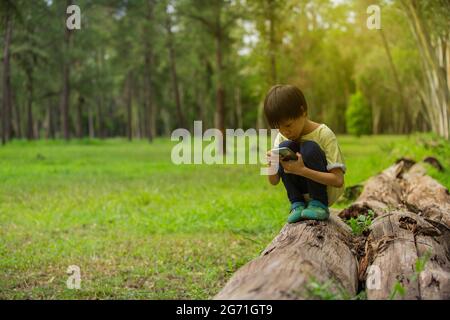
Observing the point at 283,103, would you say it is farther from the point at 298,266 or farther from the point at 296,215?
the point at 298,266

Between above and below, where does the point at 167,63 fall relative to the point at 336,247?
above

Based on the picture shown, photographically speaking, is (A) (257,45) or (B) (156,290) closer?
(B) (156,290)

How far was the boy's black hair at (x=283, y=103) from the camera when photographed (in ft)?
13.6

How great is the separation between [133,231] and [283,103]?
4.47 meters

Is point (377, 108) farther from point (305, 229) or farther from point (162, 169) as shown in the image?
point (305, 229)

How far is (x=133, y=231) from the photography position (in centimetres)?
809

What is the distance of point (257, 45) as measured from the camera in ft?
93.5

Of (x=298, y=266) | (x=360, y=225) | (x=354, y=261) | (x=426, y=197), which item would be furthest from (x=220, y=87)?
(x=298, y=266)

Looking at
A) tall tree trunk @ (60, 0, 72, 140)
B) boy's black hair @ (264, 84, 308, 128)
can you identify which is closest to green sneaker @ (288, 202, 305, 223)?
boy's black hair @ (264, 84, 308, 128)

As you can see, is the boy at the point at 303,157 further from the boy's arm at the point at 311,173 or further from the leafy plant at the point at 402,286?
the leafy plant at the point at 402,286

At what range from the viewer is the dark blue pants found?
4.41 m

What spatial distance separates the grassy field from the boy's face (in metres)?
1.55
